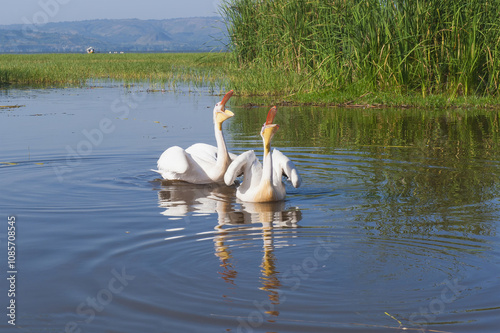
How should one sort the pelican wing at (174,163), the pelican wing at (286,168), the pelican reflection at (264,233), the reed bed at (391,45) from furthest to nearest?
the reed bed at (391,45) < the pelican wing at (174,163) < the pelican wing at (286,168) < the pelican reflection at (264,233)

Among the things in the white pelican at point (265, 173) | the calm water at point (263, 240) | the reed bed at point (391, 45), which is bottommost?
the calm water at point (263, 240)

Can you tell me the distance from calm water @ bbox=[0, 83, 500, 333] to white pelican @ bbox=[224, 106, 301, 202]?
0.17m

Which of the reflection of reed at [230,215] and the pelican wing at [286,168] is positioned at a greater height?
the pelican wing at [286,168]

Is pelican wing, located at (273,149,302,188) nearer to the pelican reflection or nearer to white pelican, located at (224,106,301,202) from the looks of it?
white pelican, located at (224,106,301,202)

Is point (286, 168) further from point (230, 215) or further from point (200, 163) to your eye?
point (200, 163)

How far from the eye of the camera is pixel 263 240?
5.80 m

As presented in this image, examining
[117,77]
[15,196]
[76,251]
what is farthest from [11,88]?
[76,251]

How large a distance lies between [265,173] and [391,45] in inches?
392

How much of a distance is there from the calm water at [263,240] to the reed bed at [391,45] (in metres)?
4.43

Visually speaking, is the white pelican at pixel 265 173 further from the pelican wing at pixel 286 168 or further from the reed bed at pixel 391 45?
the reed bed at pixel 391 45

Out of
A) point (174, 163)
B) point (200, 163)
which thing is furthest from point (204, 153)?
point (174, 163)

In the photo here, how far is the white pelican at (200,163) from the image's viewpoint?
8.15 m

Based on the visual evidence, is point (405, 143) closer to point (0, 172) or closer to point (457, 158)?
point (457, 158)

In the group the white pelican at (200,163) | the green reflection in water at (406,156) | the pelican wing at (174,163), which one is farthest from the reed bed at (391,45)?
the pelican wing at (174,163)
